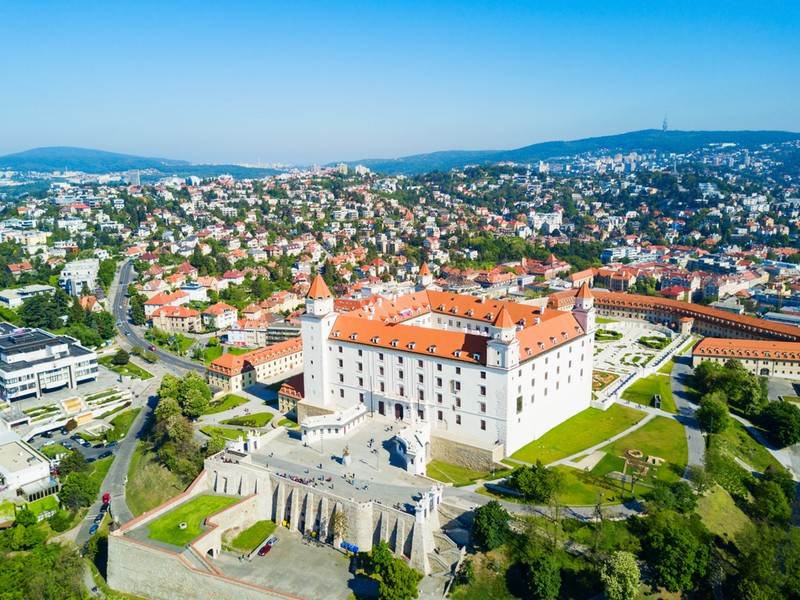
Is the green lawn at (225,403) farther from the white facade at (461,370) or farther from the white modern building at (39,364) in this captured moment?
the white modern building at (39,364)

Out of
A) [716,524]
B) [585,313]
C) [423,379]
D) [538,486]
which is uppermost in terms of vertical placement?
[585,313]

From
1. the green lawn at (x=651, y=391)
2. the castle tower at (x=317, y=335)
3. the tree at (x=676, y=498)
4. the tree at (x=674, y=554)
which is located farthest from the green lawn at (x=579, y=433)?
the castle tower at (x=317, y=335)

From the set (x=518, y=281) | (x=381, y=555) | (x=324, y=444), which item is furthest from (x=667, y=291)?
(x=381, y=555)

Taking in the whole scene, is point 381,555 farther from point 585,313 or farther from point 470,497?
point 585,313

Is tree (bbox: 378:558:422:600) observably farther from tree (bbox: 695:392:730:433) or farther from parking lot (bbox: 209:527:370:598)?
tree (bbox: 695:392:730:433)

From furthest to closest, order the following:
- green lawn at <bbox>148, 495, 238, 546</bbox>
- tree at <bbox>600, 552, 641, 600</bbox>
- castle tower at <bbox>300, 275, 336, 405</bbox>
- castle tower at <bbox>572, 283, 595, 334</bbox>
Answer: castle tower at <bbox>572, 283, 595, 334</bbox> → castle tower at <bbox>300, 275, 336, 405</bbox> → green lawn at <bbox>148, 495, 238, 546</bbox> → tree at <bbox>600, 552, 641, 600</bbox>

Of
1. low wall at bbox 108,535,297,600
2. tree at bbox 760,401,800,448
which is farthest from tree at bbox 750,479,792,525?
low wall at bbox 108,535,297,600
